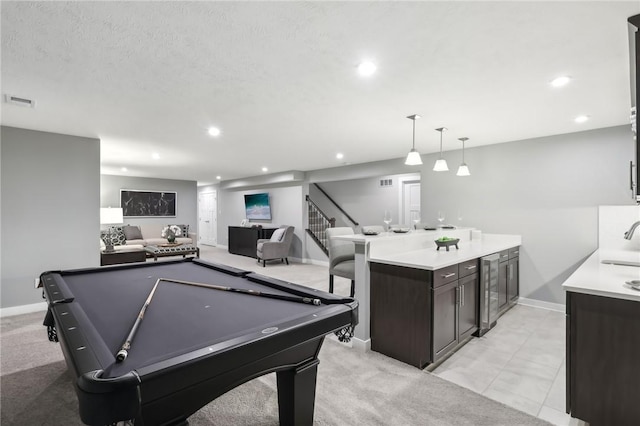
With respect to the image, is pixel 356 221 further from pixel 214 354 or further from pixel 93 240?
pixel 214 354

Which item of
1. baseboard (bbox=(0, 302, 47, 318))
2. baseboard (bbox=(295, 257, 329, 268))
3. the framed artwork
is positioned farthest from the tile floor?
the framed artwork

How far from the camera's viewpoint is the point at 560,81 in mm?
2434

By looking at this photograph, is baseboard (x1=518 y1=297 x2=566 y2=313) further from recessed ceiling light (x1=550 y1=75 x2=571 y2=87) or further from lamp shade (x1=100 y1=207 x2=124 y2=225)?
lamp shade (x1=100 y1=207 x2=124 y2=225)

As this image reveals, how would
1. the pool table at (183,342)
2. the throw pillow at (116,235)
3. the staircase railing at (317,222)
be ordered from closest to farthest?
1. the pool table at (183,342)
2. the throw pillow at (116,235)
3. the staircase railing at (317,222)

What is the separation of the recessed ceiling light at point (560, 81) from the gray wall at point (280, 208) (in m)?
5.89

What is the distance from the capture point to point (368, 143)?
4684 mm

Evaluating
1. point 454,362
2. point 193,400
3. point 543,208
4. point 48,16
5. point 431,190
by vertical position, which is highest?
point 48,16

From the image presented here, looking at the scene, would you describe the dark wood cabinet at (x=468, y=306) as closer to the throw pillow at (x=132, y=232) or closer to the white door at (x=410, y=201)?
the white door at (x=410, y=201)

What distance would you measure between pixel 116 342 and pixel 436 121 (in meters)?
3.53

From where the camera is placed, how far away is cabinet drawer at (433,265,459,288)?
2471 millimetres

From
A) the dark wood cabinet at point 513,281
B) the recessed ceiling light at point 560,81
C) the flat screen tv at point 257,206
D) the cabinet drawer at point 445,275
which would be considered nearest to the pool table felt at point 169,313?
the cabinet drawer at point 445,275

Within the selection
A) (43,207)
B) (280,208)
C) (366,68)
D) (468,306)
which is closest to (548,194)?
(468,306)

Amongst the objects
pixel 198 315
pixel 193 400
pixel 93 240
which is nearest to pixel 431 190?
pixel 198 315

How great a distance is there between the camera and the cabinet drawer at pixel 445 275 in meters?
2.47
